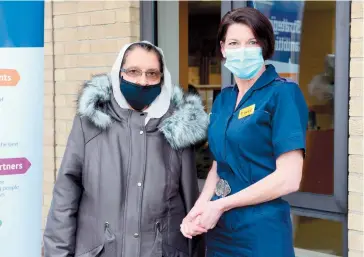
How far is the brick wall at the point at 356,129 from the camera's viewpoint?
10.4 ft

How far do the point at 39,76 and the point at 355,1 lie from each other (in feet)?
5.75

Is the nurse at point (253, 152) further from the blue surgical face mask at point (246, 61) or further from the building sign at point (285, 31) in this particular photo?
the building sign at point (285, 31)

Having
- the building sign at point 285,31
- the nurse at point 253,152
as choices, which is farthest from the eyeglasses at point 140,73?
the building sign at point 285,31

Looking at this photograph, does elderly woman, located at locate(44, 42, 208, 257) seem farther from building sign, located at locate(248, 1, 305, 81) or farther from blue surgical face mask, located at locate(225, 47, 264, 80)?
building sign, located at locate(248, 1, 305, 81)

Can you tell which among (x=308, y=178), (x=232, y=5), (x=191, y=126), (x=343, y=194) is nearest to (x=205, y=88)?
(x=232, y=5)

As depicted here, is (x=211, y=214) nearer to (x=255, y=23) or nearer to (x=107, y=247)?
(x=107, y=247)

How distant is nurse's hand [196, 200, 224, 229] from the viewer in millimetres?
2191

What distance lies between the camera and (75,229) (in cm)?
246

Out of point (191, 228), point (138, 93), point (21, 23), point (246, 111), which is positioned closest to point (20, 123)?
point (21, 23)

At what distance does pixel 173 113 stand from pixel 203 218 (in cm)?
51

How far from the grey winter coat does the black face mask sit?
5 centimetres

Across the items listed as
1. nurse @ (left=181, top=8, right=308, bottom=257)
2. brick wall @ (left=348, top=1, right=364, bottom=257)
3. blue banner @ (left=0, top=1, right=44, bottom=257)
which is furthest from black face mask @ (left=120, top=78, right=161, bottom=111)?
brick wall @ (left=348, top=1, right=364, bottom=257)

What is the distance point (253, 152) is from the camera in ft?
7.18

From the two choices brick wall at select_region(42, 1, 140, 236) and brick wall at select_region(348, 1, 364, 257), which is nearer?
brick wall at select_region(348, 1, 364, 257)
